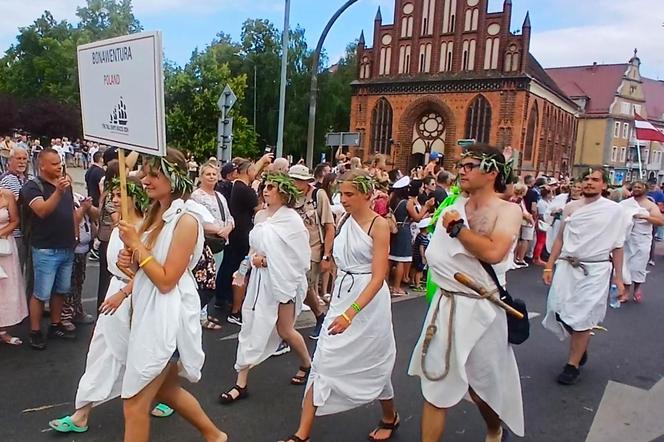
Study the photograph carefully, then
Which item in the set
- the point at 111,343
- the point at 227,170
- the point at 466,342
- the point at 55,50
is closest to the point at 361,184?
the point at 466,342

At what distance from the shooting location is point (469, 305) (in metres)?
3.12

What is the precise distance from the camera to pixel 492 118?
121ft

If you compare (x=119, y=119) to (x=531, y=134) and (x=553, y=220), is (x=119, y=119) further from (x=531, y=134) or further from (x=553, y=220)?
(x=531, y=134)

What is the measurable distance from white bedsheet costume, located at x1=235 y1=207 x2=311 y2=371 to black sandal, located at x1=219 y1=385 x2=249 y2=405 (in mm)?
153

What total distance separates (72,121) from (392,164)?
20399mm

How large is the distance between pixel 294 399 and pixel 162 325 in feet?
5.79

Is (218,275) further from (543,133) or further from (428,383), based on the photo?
(543,133)

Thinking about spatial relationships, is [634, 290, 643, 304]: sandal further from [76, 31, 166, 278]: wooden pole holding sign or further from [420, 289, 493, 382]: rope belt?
[76, 31, 166, 278]: wooden pole holding sign

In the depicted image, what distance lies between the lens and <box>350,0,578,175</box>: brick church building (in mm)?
36412

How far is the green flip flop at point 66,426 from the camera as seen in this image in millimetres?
3568

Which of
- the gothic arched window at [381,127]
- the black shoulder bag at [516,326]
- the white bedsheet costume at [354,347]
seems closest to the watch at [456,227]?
the black shoulder bag at [516,326]

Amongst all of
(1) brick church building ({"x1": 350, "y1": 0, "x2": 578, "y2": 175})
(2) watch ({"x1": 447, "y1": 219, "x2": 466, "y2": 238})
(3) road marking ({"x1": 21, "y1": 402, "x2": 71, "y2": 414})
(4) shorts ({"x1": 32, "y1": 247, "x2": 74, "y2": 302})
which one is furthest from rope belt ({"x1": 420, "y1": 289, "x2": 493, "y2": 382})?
(1) brick church building ({"x1": 350, "y1": 0, "x2": 578, "y2": 175})

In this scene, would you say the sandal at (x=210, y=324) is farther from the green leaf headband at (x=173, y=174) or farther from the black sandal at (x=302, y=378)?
the green leaf headband at (x=173, y=174)

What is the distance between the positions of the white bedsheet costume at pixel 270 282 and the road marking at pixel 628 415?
2.27m
